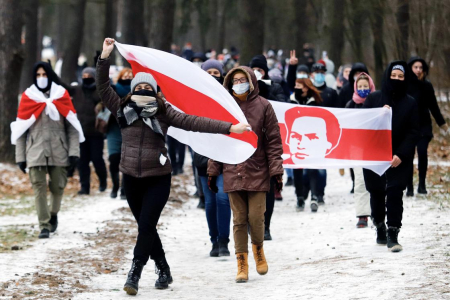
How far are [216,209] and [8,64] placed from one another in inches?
383

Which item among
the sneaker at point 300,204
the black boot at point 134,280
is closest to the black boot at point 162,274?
the black boot at point 134,280

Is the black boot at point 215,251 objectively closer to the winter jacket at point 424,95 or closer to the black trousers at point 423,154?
the winter jacket at point 424,95

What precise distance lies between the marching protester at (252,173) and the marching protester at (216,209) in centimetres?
116

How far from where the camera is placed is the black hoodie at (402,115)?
9.56 m

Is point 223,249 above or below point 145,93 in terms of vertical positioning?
below

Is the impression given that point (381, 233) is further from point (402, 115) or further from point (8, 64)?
point (8, 64)

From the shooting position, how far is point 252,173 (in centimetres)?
874

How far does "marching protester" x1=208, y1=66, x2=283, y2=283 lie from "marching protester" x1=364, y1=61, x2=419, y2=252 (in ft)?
4.98

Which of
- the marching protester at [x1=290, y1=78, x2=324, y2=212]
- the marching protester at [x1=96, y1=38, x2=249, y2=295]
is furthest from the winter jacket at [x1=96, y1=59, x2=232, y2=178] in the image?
the marching protester at [x1=290, y1=78, x2=324, y2=212]

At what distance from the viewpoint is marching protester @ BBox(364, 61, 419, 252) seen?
9492 mm

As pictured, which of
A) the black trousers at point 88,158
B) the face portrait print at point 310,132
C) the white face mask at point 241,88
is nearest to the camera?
the white face mask at point 241,88

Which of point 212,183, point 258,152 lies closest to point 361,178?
point 212,183

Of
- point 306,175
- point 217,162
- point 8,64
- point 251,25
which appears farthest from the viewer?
point 251,25

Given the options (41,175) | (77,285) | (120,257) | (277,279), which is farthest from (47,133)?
(277,279)
